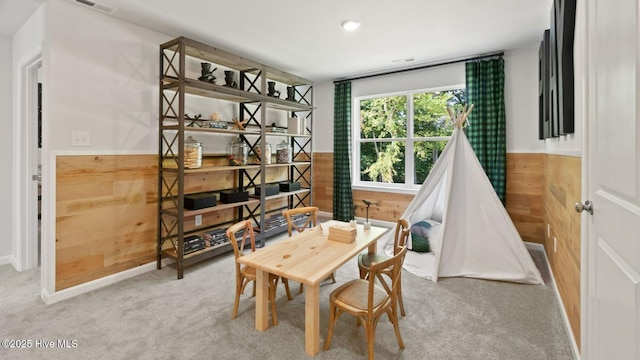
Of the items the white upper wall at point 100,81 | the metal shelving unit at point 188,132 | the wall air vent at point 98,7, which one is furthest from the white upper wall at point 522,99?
the wall air vent at point 98,7

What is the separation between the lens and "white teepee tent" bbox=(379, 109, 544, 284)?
2932mm

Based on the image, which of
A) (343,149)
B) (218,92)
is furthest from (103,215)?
(343,149)

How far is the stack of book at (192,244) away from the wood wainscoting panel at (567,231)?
314cm

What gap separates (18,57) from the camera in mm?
3045

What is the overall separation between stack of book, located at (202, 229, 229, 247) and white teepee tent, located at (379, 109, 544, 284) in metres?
2.08

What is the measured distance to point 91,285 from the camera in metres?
2.72

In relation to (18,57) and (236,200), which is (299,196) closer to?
(236,200)

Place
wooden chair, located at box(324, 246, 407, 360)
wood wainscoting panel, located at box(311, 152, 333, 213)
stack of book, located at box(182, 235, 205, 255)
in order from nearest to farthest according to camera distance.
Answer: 1. wooden chair, located at box(324, 246, 407, 360)
2. stack of book, located at box(182, 235, 205, 255)
3. wood wainscoting panel, located at box(311, 152, 333, 213)

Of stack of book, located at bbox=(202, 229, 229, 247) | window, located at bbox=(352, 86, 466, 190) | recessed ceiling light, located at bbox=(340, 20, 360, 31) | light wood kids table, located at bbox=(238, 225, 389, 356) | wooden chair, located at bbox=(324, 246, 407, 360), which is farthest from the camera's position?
window, located at bbox=(352, 86, 466, 190)

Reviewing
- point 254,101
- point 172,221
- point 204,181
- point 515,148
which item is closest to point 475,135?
point 515,148

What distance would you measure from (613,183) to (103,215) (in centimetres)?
347

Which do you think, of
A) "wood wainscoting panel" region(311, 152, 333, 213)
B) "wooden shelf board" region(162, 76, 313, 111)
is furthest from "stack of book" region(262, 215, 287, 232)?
"wooden shelf board" region(162, 76, 313, 111)

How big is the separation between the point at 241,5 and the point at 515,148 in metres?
3.53

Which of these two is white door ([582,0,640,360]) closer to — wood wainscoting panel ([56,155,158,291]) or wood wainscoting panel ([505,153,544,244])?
wood wainscoting panel ([505,153,544,244])
